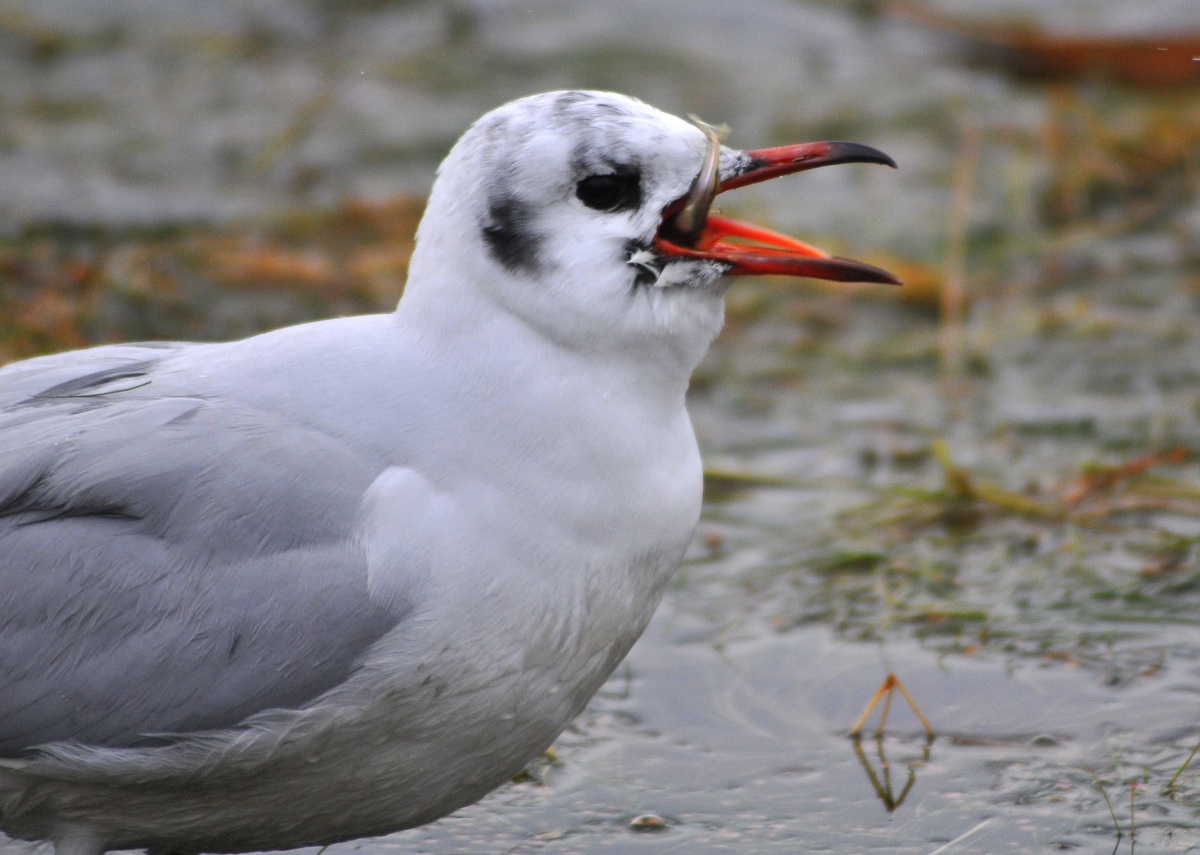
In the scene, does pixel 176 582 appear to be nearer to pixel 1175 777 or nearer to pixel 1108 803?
pixel 1108 803

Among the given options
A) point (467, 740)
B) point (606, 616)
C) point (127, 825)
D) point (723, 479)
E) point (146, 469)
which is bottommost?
point (723, 479)

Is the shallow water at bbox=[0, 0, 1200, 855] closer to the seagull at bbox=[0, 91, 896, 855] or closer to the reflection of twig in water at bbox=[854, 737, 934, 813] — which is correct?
the reflection of twig in water at bbox=[854, 737, 934, 813]

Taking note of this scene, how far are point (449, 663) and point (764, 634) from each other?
68.8 inches

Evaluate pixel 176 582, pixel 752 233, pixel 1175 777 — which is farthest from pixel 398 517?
pixel 1175 777

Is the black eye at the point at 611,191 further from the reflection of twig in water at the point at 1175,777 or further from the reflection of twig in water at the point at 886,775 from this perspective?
the reflection of twig in water at the point at 1175,777

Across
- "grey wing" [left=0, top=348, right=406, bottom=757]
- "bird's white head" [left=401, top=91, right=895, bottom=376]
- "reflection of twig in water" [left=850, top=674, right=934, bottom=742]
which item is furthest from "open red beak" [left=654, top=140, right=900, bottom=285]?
"reflection of twig in water" [left=850, top=674, right=934, bottom=742]

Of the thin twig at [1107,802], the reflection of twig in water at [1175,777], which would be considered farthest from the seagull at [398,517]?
the reflection of twig in water at [1175,777]

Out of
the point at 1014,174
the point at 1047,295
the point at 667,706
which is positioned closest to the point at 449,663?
the point at 667,706

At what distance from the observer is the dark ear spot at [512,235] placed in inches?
118

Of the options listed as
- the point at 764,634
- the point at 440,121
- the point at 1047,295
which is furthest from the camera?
the point at 440,121

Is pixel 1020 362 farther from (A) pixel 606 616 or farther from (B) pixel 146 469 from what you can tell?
(B) pixel 146 469

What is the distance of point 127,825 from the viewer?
3.16 meters

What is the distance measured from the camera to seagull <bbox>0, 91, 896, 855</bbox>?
296cm

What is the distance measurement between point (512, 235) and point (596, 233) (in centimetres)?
16
